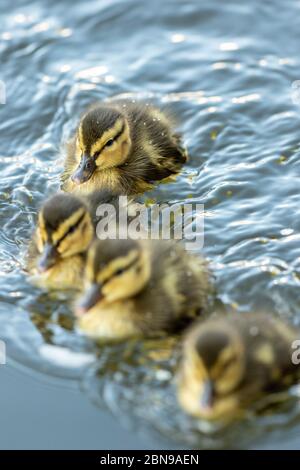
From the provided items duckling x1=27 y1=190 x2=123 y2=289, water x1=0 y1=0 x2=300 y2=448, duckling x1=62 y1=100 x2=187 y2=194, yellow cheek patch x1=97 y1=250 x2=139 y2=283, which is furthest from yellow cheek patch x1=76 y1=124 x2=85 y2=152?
yellow cheek patch x1=97 y1=250 x2=139 y2=283

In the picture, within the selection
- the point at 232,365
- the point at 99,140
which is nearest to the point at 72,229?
the point at 99,140

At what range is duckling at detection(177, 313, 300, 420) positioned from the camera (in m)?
3.33

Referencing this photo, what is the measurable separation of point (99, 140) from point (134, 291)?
1181mm

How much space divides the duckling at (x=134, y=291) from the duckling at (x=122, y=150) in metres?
0.94

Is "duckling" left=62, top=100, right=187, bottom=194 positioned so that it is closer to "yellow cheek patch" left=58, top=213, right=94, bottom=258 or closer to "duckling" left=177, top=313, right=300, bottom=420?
"yellow cheek patch" left=58, top=213, right=94, bottom=258

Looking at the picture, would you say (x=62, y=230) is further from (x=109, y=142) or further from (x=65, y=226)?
(x=109, y=142)

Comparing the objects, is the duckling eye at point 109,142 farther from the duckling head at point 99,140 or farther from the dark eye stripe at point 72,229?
the dark eye stripe at point 72,229

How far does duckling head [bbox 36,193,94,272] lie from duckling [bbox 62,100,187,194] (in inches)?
22.9

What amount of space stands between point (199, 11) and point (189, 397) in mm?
4075

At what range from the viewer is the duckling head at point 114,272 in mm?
3736

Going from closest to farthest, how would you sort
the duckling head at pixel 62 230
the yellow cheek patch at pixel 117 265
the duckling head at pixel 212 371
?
the duckling head at pixel 212 371 < the yellow cheek patch at pixel 117 265 < the duckling head at pixel 62 230

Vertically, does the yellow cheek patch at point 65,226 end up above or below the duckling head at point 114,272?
above

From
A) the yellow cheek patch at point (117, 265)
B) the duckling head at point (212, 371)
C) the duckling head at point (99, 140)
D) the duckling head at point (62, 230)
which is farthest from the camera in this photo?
the duckling head at point (99, 140)

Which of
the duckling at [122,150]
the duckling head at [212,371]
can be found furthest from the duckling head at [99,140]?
the duckling head at [212,371]
